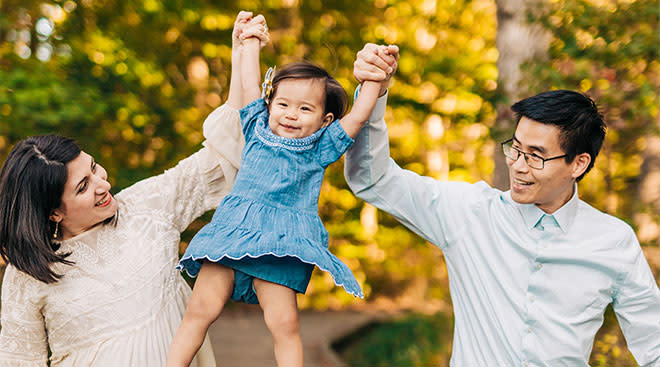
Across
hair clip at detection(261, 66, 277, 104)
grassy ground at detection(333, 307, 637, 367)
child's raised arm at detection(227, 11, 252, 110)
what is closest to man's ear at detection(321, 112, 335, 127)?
hair clip at detection(261, 66, 277, 104)

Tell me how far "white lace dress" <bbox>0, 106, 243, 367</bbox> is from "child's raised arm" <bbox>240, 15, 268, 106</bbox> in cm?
13

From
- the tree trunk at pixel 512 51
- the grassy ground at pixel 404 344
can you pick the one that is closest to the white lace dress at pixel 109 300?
the tree trunk at pixel 512 51

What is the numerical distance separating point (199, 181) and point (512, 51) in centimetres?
318

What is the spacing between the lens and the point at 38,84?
5105 mm

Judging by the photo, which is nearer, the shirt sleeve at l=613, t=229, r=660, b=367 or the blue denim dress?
the blue denim dress

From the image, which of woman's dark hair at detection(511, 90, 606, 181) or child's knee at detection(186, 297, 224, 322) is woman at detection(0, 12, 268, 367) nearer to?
child's knee at detection(186, 297, 224, 322)

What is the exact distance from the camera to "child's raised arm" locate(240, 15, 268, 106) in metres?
2.16

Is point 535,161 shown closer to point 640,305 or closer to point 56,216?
point 640,305

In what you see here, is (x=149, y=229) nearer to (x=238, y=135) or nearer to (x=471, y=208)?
(x=238, y=135)

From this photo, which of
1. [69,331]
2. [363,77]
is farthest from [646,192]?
[69,331]

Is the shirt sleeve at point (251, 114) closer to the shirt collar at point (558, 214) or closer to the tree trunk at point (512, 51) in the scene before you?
the shirt collar at point (558, 214)

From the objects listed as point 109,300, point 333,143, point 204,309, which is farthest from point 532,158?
point 109,300

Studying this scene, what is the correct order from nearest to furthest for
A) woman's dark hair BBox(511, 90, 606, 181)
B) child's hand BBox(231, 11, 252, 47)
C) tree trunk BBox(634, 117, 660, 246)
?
woman's dark hair BBox(511, 90, 606, 181) → child's hand BBox(231, 11, 252, 47) → tree trunk BBox(634, 117, 660, 246)

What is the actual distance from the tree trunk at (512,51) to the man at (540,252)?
2354 mm
